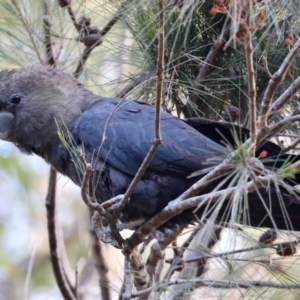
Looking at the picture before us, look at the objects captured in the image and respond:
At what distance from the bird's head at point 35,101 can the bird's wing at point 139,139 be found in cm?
15

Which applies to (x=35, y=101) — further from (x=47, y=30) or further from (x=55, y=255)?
(x=55, y=255)

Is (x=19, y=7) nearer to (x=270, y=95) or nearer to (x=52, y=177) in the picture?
(x=52, y=177)

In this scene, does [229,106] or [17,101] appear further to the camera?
[17,101]

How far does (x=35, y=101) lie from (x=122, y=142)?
51 centimetres

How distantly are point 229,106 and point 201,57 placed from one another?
0.66ft

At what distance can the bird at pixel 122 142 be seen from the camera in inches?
75.7

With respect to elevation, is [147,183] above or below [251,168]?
below

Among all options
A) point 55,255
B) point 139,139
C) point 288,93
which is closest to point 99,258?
point 55,255

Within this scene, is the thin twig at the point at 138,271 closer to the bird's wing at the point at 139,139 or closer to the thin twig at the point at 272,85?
the bird's wing at the point at 139,139

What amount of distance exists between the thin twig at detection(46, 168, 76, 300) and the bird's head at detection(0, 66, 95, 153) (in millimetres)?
260

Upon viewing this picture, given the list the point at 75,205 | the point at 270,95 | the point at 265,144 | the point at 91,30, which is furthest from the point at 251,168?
the point at 75,205

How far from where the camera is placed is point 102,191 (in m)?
2.14

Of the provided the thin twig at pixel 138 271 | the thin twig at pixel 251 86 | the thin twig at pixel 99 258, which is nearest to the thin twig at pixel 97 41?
the thin twig at pixel 99 258

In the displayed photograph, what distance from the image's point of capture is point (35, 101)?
245cm
